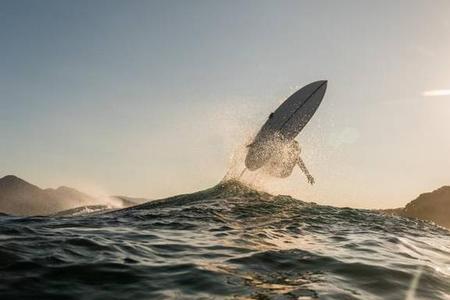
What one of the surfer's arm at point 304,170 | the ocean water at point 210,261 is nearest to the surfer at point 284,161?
the surfer's arm at point 304,170

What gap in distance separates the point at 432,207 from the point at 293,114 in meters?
32.9

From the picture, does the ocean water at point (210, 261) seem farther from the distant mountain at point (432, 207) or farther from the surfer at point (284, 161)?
the distant mountain at point (432, 207)

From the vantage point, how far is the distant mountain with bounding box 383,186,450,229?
179ft

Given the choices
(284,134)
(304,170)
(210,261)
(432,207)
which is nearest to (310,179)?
(304,170)

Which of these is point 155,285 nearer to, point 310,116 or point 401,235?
point 401,235

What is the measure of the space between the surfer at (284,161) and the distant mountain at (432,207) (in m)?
22.8

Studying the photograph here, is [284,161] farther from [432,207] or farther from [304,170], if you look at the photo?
[432,207]

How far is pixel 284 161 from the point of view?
38562 mm

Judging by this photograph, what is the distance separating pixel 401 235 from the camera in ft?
55.1

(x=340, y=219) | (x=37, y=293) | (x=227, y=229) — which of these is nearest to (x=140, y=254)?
(x=37, y=293)

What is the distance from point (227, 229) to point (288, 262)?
5165mm

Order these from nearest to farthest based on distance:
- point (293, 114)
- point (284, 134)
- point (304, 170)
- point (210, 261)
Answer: point (210, 261) → point (293, 114) → point (284, 134) → point (304, 170)

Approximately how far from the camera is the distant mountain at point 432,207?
179ft

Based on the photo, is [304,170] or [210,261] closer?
[210,261]
